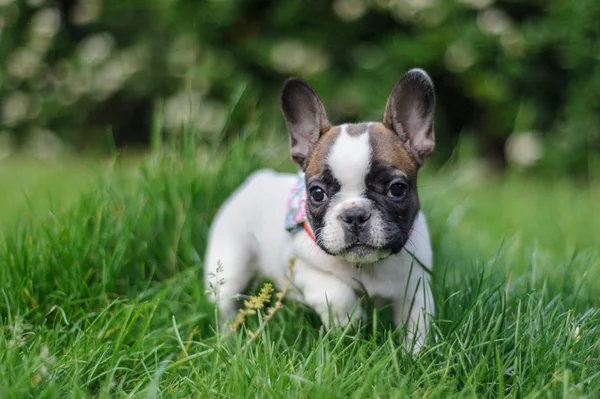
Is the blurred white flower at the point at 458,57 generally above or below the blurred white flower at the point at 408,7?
below

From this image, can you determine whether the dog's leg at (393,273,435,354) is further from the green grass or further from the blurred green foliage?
the blurred green foliage

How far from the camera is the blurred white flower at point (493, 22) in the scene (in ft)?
27.1

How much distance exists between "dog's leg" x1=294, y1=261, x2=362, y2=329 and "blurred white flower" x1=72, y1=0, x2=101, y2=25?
1141cm

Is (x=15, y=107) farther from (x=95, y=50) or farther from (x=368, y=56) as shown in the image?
(x=368, y=56)

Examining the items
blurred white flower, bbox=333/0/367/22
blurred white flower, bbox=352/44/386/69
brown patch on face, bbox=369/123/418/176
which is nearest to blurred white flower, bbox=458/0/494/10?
blurred white flower, bbox=352/44/386/69

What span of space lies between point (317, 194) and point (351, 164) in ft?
0.64

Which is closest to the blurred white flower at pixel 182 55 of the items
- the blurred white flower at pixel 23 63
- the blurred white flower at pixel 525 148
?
the blurred white flower at pixel 23 63

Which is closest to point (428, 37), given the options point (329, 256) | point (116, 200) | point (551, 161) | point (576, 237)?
point (551, 161)

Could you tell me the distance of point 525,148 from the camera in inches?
326

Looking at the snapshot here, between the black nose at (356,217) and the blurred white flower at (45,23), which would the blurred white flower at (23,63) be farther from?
the black nose at (356,217)

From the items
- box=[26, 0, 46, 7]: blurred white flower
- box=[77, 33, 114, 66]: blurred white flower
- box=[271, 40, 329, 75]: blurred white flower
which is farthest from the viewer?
box=[26, 0, 46, 7]: blurred white flower

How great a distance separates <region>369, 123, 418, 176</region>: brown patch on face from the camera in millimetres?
2498

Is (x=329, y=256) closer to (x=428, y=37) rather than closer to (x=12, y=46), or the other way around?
(x=428, y=37)

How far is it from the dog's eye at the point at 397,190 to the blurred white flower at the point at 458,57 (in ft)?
20.4
